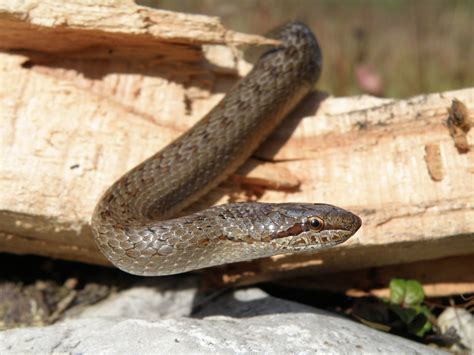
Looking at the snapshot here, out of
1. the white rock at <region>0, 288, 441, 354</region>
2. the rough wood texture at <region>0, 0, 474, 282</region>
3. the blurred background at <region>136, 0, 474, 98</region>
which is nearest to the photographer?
the white rock at <region>0, 288, 441, 354</region>

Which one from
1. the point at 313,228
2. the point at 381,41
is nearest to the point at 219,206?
A: the point at 313,228

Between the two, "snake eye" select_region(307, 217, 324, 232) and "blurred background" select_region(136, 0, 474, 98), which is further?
"blurred background" select_region(136, 0, 474, 98)

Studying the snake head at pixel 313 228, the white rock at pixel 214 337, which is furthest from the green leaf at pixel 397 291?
the snake head at pixel 313 228

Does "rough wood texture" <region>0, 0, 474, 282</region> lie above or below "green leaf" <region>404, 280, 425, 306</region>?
above

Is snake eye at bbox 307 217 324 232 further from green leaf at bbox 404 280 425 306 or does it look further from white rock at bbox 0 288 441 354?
green leaf at bbox 404 280 425 306

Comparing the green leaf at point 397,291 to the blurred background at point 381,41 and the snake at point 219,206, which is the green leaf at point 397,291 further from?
the blurred background at point 381,41

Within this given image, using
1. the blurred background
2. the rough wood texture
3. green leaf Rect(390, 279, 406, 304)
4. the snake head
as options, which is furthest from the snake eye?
the blurred background
